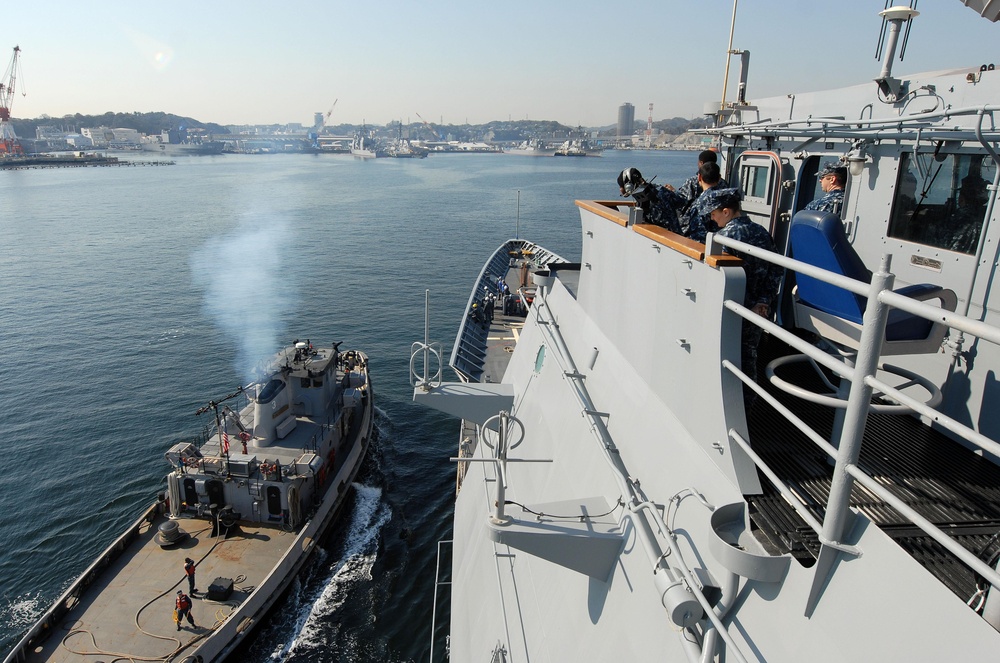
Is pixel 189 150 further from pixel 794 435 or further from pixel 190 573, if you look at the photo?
pixel 794 435

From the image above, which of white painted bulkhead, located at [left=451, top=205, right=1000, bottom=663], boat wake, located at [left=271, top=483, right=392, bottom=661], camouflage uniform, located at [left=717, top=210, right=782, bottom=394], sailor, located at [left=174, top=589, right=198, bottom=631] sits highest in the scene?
camouflage uniform, located at [left=717, top=210, right=782, bottom=394]

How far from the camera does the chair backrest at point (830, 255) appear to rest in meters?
3.56

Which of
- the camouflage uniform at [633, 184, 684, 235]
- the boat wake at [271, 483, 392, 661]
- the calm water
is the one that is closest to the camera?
the camouflage uniform at [633, 184, 684, 235]

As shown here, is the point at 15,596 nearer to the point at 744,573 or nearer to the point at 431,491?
the point at 431,491

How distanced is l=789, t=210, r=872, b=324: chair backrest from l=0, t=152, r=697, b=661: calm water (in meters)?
13.9

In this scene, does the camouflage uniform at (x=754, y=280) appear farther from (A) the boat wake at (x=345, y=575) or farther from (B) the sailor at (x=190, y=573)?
(A) the boat wake at (x=345, y=575)

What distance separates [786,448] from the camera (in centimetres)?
391

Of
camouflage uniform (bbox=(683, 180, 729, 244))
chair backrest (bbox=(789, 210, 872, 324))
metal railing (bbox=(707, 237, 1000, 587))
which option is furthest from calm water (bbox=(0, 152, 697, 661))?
metal railing (bbox=(707, 237, 1000, 587))

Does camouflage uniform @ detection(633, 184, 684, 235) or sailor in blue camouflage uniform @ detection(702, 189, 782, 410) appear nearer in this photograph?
sailor in blue camouflage uniform @ detection(702, 189, 782, 410)

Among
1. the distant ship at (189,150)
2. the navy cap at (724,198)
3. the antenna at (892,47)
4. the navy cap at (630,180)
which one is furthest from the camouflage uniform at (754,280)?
the distant ship at (189,150)

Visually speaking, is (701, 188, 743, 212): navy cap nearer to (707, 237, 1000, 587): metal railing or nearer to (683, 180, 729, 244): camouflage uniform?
(683, 180, 729, 244): camouflage uniform

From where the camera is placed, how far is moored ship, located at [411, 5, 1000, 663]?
2332 millimetres

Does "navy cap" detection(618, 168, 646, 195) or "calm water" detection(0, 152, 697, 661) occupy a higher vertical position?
"navy cap" detection(618, 168, 646, 195)

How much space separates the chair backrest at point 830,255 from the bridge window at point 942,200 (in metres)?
1.84
